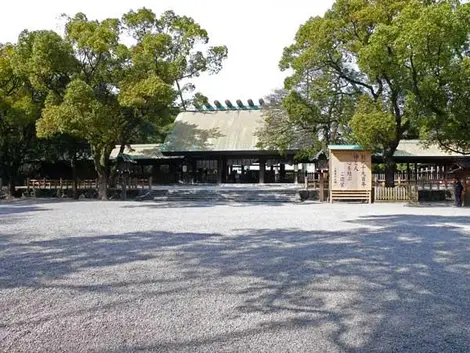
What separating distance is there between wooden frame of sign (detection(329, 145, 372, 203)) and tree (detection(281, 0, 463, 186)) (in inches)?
31.8

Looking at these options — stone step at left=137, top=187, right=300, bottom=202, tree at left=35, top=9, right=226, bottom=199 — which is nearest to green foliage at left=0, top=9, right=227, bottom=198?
tree at left=35, top=9, right=226, bottom=199

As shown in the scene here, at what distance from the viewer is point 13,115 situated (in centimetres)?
2139

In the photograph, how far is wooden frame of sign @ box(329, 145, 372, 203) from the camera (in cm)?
1883

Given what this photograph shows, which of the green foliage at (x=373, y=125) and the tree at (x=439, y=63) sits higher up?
the tree at (x=439, y=63)

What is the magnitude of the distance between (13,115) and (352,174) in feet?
52.7

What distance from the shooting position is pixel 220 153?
95.9 ft

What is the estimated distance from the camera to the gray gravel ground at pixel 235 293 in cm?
329

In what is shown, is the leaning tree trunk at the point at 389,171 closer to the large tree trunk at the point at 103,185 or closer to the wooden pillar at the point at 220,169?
the wooden pillar at the point at 220,169

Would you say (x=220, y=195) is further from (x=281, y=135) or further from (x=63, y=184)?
(x=63, y=184)

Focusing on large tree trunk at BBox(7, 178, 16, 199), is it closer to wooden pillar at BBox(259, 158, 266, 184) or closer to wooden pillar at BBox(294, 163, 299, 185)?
wooden pillar at BBox(259, 158, 266, 184)

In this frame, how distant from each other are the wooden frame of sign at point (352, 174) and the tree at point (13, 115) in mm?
14530

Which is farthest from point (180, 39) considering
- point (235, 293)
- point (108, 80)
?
point (235, 293)

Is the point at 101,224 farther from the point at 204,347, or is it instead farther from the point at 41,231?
the point at 204,347

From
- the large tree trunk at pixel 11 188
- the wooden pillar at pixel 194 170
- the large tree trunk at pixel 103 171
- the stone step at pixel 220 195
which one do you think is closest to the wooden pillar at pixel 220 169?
the wooden pillar at pixel 194 170
